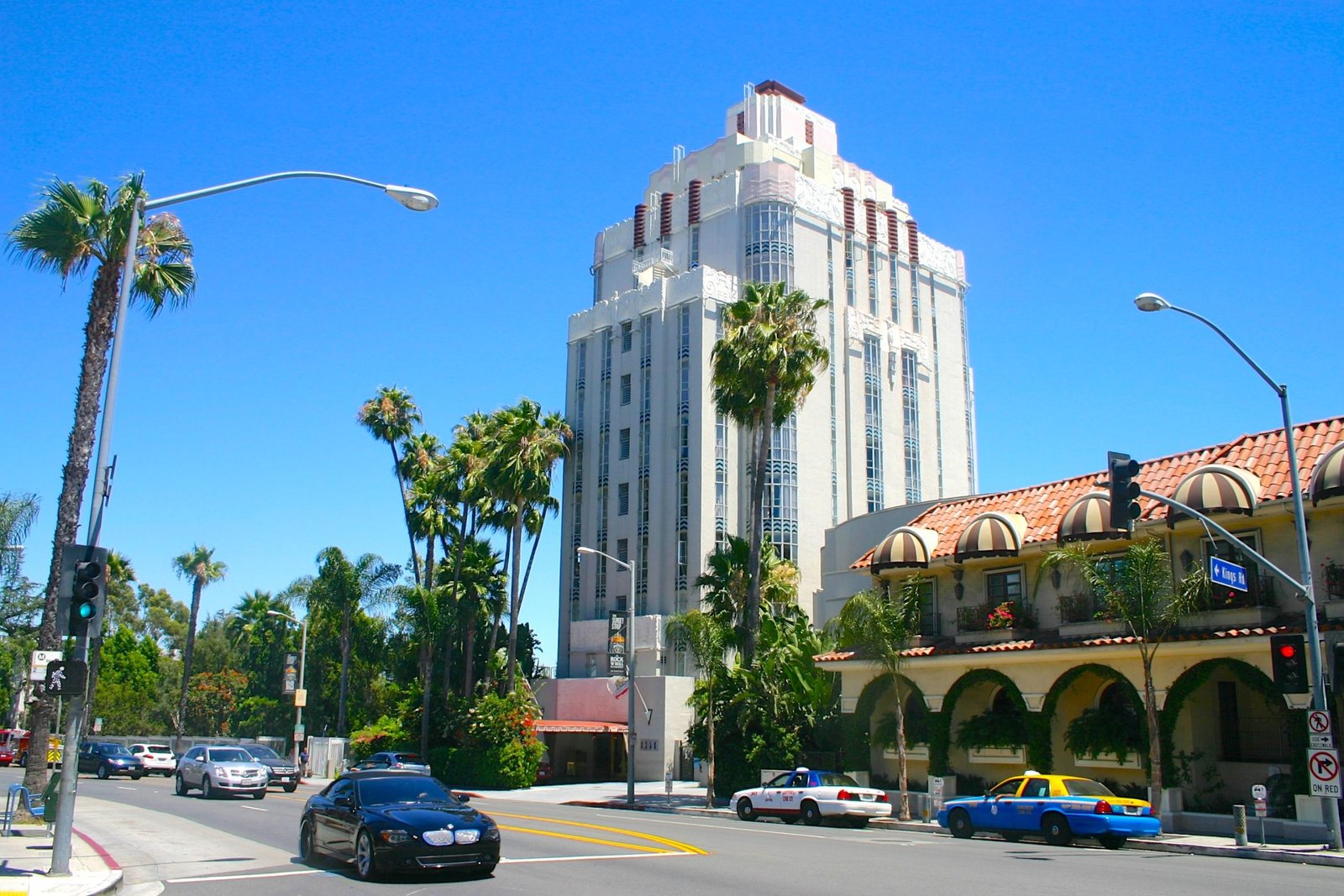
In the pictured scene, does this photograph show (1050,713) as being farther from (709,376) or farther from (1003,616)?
(709,376)

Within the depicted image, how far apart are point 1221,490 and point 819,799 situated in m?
12.4

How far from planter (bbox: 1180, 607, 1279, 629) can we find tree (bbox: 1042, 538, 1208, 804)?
0.33 meters

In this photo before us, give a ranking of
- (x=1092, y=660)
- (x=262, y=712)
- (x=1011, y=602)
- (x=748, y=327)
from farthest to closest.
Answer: (x=262, y=712)
(x=748, y=327)
(x=1011, y=602)
(x=1092, y=660)

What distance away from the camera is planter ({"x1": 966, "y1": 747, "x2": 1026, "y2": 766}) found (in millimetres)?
30141

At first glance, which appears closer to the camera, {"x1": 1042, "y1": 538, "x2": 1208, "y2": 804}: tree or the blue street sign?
the blue street sign

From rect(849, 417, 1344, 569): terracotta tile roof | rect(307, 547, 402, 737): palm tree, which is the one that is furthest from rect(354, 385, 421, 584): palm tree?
rect(849, 417, 1344, 569): terracotta tile roof

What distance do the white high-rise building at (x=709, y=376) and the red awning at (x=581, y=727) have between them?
5.84 meters

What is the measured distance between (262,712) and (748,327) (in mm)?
54563

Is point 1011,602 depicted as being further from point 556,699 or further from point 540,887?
point 556,699

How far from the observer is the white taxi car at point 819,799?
2680cm

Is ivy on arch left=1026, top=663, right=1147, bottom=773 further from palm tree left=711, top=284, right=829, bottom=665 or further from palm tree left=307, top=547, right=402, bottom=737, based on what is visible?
palm tree left=307, top=547, right=402, bottom=737

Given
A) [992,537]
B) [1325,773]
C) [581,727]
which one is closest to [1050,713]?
[992,537]

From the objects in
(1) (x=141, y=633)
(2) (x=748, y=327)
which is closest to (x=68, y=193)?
(2) (x=748, y=327)

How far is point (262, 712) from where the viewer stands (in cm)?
7619
